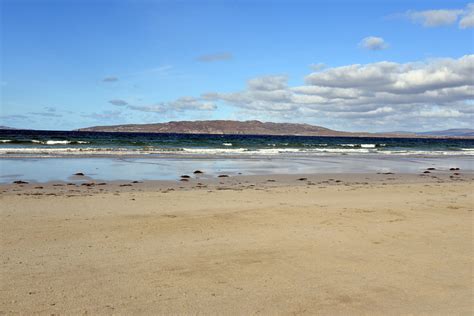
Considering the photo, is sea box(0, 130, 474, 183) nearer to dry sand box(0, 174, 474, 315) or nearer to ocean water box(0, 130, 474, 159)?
ocean water box(0, 130, 474, 159)

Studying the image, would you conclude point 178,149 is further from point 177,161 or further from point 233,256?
point 233,256

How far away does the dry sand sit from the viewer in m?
4.76

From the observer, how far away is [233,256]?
6.40m

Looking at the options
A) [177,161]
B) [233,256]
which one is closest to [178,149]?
[177,161]

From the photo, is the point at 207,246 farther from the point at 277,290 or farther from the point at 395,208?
the point at 395,208

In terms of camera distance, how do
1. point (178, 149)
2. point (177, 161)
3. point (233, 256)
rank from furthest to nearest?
point (178, 149) < point (177, 161) < point (233, 256)

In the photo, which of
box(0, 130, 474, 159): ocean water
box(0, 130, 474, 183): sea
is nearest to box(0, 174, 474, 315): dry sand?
box(0, 130, 474, 183): sea

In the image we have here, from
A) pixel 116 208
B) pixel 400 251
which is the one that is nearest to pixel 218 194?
pixel 116 208

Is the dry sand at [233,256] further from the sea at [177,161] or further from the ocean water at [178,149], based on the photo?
the ocean water at [178,149]

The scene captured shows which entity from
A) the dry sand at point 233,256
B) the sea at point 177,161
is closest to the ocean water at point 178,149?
the sea at point 177,161

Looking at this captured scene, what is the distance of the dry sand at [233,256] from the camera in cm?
476

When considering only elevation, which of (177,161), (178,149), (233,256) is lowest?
(233,256)

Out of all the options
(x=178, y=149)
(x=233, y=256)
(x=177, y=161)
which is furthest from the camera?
(x=178, y=149)

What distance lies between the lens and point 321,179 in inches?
731
